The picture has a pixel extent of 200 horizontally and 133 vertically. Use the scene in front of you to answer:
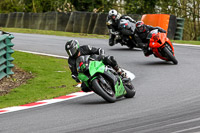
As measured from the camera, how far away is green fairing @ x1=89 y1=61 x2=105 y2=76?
27.6 feet

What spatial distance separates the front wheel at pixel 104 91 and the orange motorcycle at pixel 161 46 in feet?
18.2

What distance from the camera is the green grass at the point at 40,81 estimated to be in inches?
400

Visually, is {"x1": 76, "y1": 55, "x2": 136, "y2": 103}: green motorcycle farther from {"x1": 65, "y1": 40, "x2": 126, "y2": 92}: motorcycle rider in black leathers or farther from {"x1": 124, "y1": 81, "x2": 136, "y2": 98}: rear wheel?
{"x1": 65, "y1": 40, "x2": 126, "y2": 92}: motorcycle rider in black leathers

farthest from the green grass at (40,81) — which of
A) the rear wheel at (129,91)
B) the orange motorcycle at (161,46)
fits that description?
the orange motorcycle at (161,46)

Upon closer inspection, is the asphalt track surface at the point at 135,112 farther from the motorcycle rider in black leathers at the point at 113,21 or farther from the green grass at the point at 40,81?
the motorcycle rider in black leathers at the point at 113,21

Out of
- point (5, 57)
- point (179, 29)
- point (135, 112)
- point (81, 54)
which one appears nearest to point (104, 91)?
point (81, 54)

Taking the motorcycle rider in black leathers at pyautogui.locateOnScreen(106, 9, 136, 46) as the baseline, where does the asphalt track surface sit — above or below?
below

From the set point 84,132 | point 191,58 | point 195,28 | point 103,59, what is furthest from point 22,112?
point 195,28

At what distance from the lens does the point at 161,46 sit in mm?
13797

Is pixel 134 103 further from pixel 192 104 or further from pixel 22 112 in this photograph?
pixel 22 112

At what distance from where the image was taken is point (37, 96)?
1023cm

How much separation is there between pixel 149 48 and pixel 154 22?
7953 millimetres

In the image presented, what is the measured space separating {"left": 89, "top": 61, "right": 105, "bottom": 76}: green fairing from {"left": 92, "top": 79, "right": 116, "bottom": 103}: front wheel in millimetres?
173

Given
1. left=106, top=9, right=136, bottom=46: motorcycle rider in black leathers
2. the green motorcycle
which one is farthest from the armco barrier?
left=106, top=9, right=136, bottom=46: motorcycle rider in black leathers
